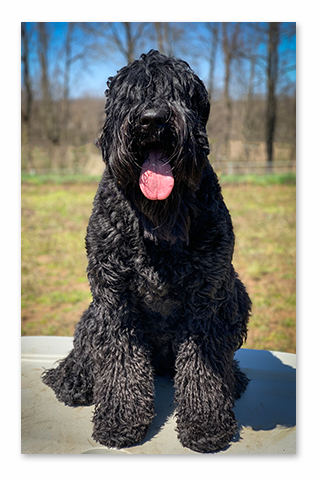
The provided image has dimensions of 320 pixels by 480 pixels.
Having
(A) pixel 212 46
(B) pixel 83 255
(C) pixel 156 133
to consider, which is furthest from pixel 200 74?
(B) pixel 83 255

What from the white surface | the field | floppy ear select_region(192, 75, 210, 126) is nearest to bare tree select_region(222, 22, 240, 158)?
the field

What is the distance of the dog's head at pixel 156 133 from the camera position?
1.61m

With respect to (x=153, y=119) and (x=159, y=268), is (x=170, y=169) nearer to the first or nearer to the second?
(x=153, y=119)

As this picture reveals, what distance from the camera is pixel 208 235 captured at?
1.94 meters

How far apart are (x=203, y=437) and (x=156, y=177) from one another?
1262 millimetres

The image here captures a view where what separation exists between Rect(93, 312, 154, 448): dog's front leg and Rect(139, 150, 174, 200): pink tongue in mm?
735

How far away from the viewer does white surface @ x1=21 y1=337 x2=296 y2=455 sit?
214 cm

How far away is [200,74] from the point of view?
8.14 feet

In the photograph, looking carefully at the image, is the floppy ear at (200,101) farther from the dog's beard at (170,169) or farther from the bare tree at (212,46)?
the bare tree at (212,46)

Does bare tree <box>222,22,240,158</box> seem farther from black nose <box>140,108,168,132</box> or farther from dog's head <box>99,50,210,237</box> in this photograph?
black nose <box>140,108,168,132</box>

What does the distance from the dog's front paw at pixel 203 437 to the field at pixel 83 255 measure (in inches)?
68.5

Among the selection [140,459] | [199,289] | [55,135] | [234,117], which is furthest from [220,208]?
[55,135]

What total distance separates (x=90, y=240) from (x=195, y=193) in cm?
53

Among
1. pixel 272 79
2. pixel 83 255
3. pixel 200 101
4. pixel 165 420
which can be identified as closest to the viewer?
pixel 200 101
